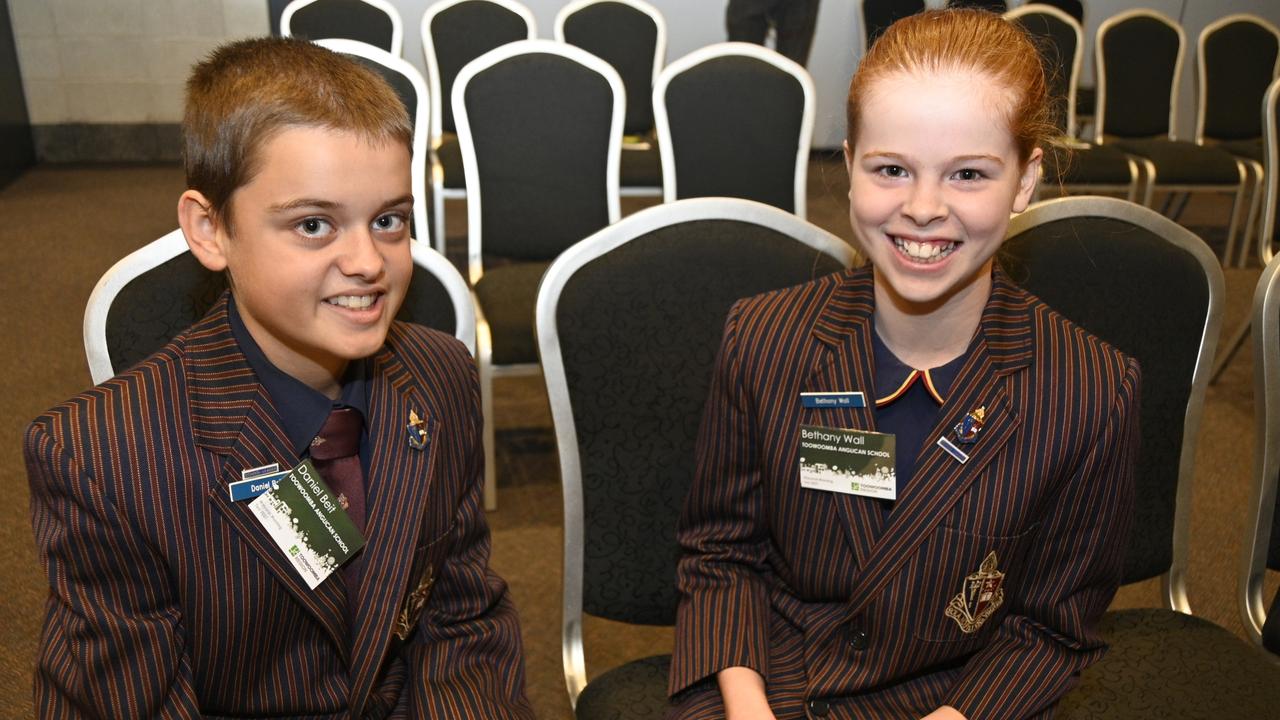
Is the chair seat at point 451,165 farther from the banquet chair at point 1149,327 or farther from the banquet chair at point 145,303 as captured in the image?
the banquet chair at point 1149,327

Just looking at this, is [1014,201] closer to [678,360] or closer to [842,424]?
[842,424]

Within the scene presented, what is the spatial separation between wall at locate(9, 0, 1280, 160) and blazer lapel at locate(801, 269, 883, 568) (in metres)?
4.51

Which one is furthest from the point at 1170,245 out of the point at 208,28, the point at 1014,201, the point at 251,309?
the point at 208,28

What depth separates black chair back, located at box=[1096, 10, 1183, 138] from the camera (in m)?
4.65

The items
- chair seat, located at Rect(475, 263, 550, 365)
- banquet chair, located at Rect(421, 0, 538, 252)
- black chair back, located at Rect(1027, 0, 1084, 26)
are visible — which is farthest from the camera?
black chair back, located at Rect(1027, 0, 1084, 26)

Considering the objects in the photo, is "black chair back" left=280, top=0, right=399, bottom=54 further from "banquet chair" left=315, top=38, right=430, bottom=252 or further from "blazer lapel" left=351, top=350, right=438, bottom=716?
"blazer lapel" left=351, top=350, right=438, bottom=716

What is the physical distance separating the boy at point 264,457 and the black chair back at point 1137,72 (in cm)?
449

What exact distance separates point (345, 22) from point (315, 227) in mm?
2907

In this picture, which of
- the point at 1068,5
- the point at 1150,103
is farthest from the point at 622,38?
the point at 1068,5

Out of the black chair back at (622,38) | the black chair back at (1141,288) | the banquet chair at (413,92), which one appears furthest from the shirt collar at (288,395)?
the black chair back at (622,38)

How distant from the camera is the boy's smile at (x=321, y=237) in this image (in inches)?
36.9

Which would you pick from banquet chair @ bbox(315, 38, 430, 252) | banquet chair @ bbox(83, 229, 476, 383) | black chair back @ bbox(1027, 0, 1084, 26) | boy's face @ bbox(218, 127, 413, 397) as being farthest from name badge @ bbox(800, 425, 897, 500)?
black chair back @ bbox(1027, 0, 1084, 26)

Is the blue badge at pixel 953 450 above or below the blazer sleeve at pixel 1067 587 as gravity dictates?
above

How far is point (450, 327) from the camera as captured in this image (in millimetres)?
1318
